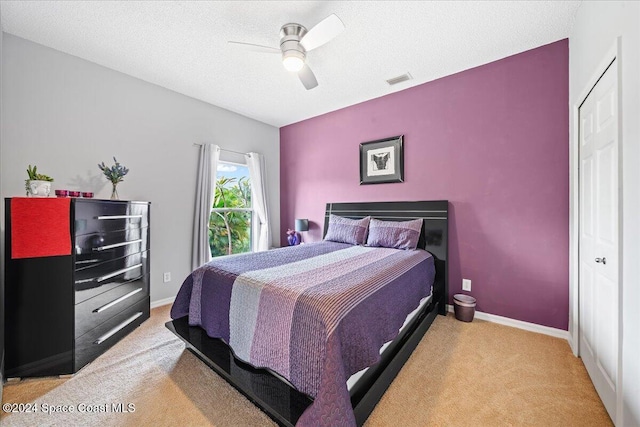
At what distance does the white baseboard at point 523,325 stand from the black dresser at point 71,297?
361cm

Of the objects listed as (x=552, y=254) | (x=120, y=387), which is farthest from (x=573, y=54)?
(x=120, y=387)

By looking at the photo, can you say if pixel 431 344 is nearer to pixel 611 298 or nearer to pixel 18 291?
pixel 611 298

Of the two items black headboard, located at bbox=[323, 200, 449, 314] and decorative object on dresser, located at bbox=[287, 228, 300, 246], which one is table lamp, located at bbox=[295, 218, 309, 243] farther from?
black headboard, located at bbox=[323, 200, 449, 314]

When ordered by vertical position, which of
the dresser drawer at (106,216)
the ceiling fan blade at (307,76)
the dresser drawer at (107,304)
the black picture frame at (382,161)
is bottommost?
the dresser drawer at (107,304)

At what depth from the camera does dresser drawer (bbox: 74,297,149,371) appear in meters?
1.90

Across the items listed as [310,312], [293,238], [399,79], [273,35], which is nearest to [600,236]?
[310,312]

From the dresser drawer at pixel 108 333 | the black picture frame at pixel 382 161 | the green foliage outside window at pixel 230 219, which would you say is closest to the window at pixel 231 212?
the green foliage outside window at pixel 230 219

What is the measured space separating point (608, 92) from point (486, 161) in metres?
1.22

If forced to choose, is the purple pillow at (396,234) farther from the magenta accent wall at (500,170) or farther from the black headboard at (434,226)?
the magenta accent wall at (500,170)

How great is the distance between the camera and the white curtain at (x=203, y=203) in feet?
11.2

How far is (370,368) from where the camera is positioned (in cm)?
152

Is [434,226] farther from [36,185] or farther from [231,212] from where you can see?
[36,185]

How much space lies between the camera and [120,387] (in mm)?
1710

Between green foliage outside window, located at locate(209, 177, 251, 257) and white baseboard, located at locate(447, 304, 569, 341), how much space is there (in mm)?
3490
